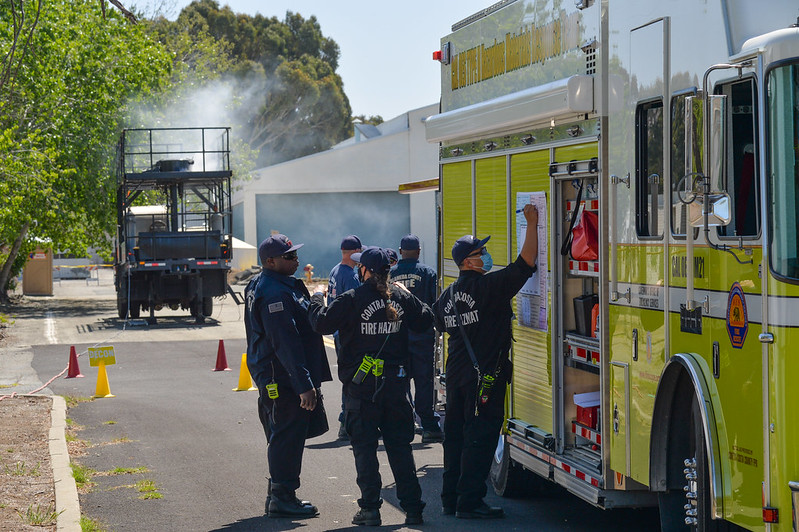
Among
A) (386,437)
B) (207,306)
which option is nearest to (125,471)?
(386,437)

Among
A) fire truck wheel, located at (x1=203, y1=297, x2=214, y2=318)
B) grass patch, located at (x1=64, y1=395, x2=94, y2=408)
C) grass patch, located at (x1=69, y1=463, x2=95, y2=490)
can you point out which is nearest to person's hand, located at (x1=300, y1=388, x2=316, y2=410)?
grass patch, located at (x1=69, y1=463, x2=95, y2=490)

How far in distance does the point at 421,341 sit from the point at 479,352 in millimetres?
3036

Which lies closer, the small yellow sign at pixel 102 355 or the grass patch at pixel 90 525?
the grass patch at pixel 90 525

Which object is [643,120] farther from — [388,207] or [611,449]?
[388,207]

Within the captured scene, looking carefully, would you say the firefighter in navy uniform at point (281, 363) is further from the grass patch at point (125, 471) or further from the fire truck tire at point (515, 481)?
the grass patch at point (125, 471)

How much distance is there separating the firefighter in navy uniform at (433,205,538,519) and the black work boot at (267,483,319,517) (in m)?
1.10

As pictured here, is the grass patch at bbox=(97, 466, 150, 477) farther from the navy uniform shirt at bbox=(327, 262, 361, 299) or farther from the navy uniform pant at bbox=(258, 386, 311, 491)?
the navy uniform shirt at bbox=(327, 262, 361, 299)

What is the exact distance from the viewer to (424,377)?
10211 mm

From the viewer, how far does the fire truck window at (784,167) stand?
4.35m

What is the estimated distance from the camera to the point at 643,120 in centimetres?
570

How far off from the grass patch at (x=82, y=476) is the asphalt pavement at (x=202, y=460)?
0.11 m

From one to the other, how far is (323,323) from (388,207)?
39781 millimetres

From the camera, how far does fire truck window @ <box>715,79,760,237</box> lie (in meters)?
4.62

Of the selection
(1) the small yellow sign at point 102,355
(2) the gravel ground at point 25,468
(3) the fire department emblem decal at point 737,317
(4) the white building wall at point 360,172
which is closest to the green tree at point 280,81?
(4) the white building wall at point 360,172
